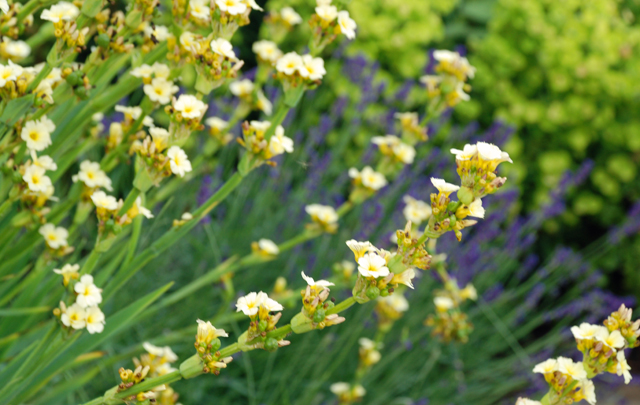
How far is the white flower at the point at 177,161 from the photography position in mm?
1401

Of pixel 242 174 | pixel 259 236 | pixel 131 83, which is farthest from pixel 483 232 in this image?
pixel 131 83

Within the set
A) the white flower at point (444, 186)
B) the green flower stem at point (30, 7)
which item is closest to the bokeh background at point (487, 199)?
→ the green flower stem at point (30, 7)

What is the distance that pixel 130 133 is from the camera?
1.68 meters

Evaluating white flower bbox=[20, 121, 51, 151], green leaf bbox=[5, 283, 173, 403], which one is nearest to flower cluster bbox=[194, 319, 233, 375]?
green leaf bbox=[5, 283, 173, 403]

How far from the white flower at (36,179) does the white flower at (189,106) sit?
1.16 feet

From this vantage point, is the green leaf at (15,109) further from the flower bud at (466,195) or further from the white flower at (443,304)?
the white flower at (443,304)

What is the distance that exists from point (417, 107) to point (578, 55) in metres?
1.09

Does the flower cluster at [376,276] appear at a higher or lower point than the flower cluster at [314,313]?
higher

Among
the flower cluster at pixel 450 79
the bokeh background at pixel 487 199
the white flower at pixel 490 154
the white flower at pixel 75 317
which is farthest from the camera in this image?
the bokeh background at pixel 487 199

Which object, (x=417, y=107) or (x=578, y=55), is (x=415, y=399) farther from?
(x=578, y=55)

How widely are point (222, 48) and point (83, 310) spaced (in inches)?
25.8

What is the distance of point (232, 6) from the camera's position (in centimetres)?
138

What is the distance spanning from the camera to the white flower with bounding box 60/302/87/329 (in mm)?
1285

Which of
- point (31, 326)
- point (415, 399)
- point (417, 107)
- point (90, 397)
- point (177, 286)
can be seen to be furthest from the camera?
point (417, 107)
